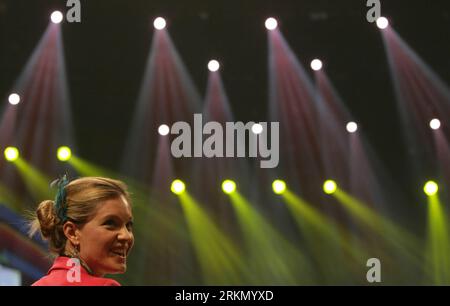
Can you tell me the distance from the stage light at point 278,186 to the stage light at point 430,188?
2.81 feet

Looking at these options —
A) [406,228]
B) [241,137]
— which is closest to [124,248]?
[241,137]

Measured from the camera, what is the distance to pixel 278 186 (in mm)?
4406

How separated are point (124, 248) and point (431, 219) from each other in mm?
3232

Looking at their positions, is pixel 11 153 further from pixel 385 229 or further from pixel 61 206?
pixel 61 206

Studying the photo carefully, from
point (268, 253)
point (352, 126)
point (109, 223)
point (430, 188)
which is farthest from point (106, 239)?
point (430, 188)

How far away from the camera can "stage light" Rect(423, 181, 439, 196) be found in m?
4.32

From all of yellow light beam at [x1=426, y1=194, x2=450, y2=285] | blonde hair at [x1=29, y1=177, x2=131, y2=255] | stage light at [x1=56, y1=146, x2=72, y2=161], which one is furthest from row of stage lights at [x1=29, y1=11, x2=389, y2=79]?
blonde hair at [x1=29, y1=177, x2=131, y2=255]

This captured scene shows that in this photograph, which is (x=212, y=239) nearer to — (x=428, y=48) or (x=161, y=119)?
(x=161, y=119)

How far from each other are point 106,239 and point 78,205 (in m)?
0.09

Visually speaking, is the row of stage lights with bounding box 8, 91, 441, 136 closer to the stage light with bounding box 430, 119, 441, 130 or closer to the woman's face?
the stage light with bounding box 430, 119, 441, 130

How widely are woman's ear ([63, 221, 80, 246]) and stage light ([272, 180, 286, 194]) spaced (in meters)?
2.98

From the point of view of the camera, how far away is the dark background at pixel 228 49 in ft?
13.9

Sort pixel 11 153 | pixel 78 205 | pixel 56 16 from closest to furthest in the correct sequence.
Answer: pixel 78 205 → pixel 56 16 → pixel 11 153

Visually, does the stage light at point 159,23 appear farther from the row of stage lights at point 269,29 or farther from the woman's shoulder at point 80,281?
the woman's shoulder at point 80,281
